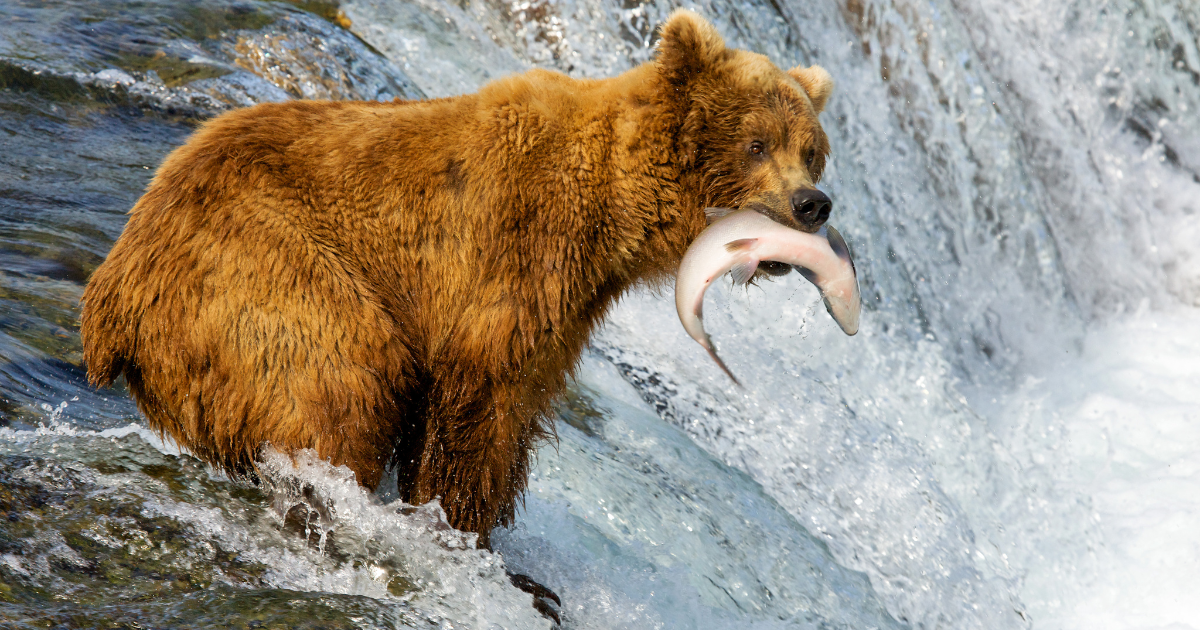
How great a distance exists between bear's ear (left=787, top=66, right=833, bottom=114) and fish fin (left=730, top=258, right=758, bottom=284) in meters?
0.91

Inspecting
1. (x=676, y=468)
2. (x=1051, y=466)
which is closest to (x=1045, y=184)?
(x=1051, y=466)

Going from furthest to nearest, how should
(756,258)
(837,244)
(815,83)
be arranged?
(815,83) → (837,244) → (756,258)

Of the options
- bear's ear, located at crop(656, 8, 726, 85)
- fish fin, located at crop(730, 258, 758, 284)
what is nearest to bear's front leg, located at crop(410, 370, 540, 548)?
fish fin, located at crop(730, 258, 758, 284)

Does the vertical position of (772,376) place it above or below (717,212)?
below

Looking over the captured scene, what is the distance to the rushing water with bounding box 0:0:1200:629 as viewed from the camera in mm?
3262

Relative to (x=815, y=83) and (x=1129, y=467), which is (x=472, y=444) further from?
(x=1129, y=467)

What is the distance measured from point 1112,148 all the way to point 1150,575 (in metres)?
4.63

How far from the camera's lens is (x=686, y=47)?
11.4 feet

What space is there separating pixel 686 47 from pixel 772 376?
3.03 metres

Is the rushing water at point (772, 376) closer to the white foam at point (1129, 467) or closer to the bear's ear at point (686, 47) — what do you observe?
the white foam at point (1129, 467)

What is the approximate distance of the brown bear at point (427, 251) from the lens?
311 centimetres

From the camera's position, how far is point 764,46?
8.11 metres

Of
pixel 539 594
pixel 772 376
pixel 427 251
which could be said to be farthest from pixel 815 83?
pixel 772 376

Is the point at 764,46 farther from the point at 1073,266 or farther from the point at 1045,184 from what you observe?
the point at 1073,266
